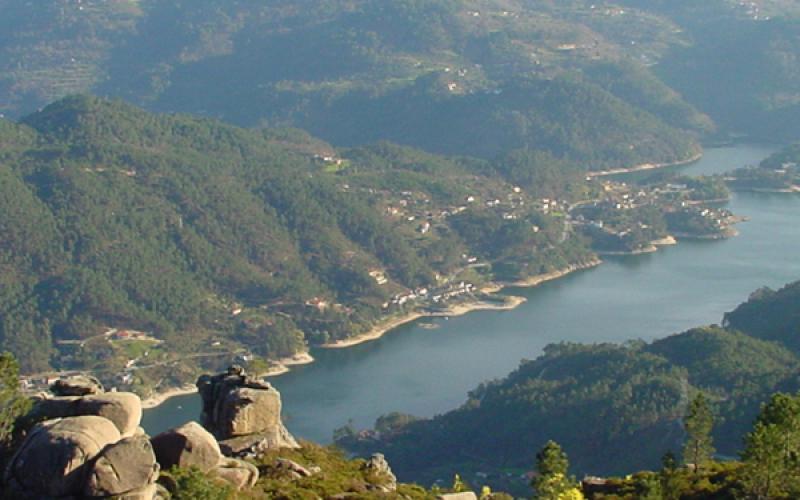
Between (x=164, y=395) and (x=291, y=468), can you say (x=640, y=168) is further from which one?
(x=291, y=468)

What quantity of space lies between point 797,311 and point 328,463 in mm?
36989

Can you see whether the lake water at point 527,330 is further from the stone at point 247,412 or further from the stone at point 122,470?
the stone at point 122,470

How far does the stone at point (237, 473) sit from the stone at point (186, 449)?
0.13m

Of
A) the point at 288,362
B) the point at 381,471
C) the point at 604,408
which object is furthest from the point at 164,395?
the point at 381,471

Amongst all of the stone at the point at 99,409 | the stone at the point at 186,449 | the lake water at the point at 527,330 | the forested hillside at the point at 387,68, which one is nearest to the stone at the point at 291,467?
the stone at the point at 186,449

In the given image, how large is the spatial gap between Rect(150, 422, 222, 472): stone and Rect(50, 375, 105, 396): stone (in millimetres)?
1558

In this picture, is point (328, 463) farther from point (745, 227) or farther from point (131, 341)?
point (745, 227)

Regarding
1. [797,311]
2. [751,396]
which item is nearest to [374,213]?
[797,311]

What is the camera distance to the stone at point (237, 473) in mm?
17906

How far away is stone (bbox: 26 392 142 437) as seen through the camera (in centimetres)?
1745

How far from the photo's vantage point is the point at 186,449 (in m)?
17.8

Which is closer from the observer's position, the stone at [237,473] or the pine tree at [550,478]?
the stone at [237,473]

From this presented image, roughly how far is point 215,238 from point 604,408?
3258 cm

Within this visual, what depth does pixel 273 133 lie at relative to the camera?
96.6m
